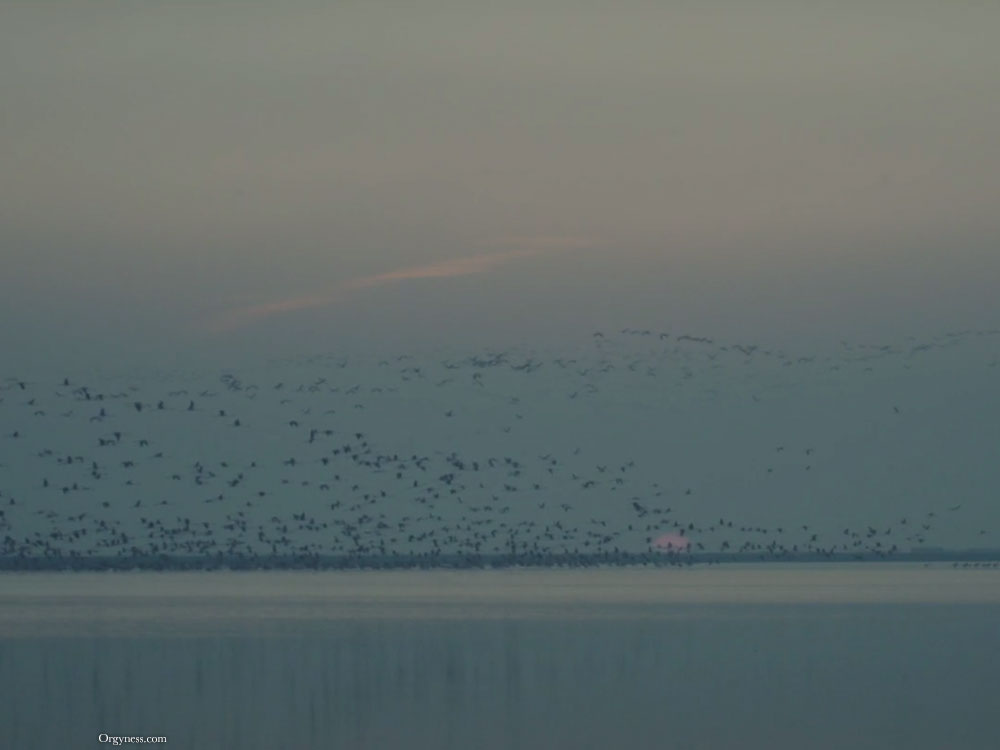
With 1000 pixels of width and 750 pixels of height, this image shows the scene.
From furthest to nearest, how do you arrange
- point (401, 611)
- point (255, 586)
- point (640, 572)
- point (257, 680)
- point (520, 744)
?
point (640, 572)
point (255, 586)
point (401, 611)
point (257, 680)
point (520, 744)

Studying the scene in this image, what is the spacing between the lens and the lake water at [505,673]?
2288 centimetres

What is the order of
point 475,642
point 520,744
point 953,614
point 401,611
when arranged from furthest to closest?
point 401,611
point 953,614
point 475,642
point 520,744

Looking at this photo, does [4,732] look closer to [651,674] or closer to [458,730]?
[458,730]

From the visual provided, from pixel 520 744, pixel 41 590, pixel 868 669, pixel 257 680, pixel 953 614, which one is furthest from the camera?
pixel 41 590

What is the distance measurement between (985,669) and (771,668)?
10.8 feet

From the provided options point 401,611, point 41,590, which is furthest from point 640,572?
point 401,611

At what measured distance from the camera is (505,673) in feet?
96.8

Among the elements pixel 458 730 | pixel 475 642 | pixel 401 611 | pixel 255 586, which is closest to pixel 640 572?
pixel 255 586

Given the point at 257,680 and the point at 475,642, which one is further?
the point at 475,642

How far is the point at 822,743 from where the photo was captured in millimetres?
21984

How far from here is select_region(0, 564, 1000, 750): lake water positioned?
75.0 ft

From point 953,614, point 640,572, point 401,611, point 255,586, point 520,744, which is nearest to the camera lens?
point 520,744

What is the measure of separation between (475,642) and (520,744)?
13.2 metres

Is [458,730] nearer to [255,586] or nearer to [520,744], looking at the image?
[520,744]
